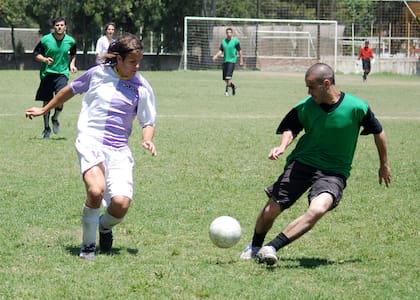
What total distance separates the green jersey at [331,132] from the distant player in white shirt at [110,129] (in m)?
1.17

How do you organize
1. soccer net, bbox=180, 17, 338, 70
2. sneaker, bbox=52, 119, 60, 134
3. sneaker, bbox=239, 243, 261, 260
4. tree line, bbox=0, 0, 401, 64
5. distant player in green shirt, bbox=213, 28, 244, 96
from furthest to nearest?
tree line, bbox=0, 0, 401, 64 < soccer net, bbox=180, 17, 338, 70 < distant player in green shirt, bbox=213, 28, 244, 96 < sneaker, bbox=52, 119, 60, 134 < sneaker, bbox=239, 243, 261, 260

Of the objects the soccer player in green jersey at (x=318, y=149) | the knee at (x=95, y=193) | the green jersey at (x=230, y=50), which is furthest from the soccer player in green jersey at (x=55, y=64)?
the green jersey at (x=230, y=50)

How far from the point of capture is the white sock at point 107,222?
6805 mm

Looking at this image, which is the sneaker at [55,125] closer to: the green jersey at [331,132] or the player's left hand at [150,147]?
the player's left hand at [150,147]

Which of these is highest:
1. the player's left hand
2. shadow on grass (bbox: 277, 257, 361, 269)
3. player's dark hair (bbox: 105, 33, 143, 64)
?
player's dark hair (bbox: 105, 33, 143, 64)

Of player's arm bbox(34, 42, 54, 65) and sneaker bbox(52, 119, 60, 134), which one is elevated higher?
player's arm bbox(34, 42, 54, 65)

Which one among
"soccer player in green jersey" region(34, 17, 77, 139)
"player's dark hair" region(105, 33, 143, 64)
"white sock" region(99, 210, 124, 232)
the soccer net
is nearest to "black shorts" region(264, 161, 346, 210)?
"white sock" region(99, 210, 124, 232)

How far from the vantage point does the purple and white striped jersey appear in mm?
6773

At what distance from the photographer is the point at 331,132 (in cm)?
657

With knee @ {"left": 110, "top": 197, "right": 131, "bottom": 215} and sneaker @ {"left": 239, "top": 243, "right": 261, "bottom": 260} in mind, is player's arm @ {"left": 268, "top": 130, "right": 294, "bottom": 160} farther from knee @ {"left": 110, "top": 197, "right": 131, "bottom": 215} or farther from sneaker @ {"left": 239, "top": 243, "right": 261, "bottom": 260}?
knee @ {"left": 110, "top": 197, "right": 131, "bottom": 215}

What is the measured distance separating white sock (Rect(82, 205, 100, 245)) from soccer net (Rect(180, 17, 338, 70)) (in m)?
41.8

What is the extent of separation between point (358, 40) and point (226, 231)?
47.3 metres

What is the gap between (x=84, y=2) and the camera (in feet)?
169

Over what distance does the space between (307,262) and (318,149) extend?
2.81 ft
